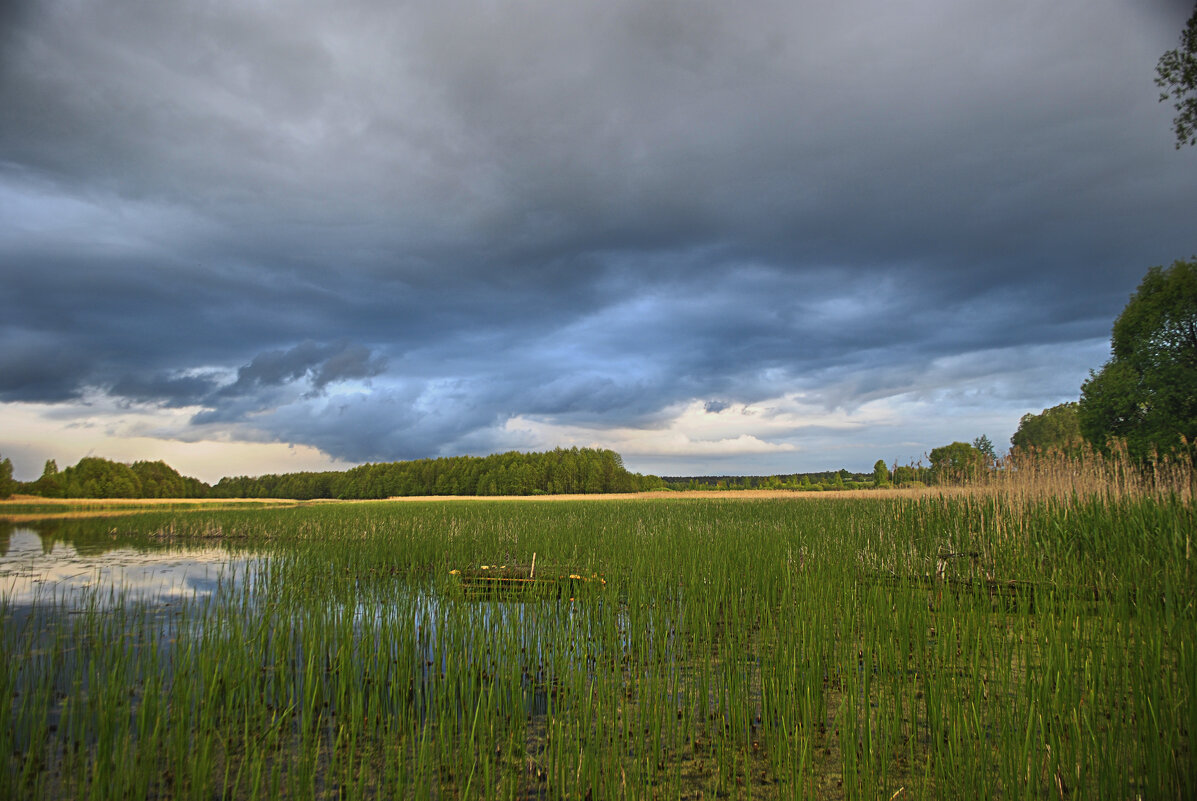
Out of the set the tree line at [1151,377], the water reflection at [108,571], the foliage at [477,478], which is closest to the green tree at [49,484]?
the foliage at [477,478]

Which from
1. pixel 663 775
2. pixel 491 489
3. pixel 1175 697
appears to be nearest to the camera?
pixel 663 775

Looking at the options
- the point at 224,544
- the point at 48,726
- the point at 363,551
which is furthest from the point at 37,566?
the point at 48,726

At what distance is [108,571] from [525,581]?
10342 mm

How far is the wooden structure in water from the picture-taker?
730 centimetres

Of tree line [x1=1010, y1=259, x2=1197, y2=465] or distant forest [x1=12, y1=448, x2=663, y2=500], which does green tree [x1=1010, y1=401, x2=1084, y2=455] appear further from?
distant forest [x1=12, y1=448, x2=663, y2=500]

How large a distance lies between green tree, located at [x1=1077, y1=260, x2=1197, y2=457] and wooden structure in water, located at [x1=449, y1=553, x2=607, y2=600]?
101 ft

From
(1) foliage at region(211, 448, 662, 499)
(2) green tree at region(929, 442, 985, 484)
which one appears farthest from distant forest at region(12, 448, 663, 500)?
(2) green tree at region(929, 442, 985, 484)

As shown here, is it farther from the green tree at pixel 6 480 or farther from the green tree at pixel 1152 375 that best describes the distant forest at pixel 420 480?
the green tree at pixel 1152 375

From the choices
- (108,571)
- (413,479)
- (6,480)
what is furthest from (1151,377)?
(413,479)

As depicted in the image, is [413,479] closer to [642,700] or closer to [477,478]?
[477,478]

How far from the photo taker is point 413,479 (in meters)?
94.1

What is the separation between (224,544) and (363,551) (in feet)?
31.2

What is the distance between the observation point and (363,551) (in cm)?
1240

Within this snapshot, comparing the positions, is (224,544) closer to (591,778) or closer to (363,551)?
(363,551)
